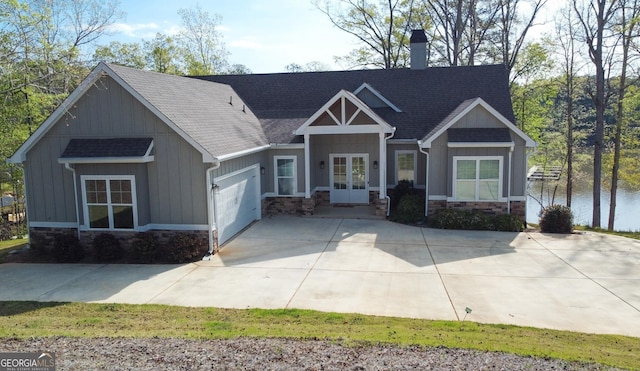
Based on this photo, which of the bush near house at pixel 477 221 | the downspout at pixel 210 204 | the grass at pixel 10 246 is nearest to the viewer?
the downspout at pixel 210 204

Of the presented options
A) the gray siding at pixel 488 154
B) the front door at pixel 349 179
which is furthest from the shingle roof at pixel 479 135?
the front door at pixel 349 179

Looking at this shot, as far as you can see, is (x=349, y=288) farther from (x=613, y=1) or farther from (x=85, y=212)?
(x=613, y=1)

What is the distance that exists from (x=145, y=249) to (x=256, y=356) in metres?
6.94

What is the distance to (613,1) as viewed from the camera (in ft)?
70.9

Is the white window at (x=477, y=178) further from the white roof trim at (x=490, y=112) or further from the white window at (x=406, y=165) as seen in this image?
the white window at (x=406, y=165)

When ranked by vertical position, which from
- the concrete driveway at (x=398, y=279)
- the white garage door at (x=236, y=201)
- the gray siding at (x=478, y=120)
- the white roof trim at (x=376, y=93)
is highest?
the white roof trim at (x=376, y=93)

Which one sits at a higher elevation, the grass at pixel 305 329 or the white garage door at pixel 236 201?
the white garage door at pixel 236 201

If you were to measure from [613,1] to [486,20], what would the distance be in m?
8.58

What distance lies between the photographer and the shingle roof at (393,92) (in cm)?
1892

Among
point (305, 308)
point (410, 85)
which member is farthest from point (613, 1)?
point (305, 308)

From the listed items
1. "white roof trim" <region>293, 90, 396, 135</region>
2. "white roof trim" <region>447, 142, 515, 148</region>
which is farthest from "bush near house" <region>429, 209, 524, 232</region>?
"white roof trim" <region>293, 90, 396, 135</region>

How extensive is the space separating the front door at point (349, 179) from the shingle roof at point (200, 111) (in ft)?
11.0

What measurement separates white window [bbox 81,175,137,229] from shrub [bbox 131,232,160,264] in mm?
517

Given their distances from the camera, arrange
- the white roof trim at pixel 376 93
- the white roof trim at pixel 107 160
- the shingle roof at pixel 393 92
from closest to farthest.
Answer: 1. the white roof trim at pixel 107 160
2. the shingle roof at pixel 393 92
3. the white roof trim at pixel 376 93
